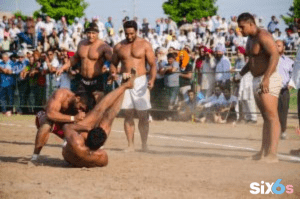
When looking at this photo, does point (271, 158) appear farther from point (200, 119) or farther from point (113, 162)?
point (200, 119)

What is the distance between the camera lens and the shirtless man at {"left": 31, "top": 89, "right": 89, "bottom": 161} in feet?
28.8

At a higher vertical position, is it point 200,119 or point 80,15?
point 80,15

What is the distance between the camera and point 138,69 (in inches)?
408

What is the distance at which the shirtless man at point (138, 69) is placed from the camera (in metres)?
10.3

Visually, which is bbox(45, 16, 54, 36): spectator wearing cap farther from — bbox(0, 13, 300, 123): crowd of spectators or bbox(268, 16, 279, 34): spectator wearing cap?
bbox(268, 16, 279, 34): spectator wearing cap

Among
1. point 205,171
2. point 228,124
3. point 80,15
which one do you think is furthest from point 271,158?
point 80,15

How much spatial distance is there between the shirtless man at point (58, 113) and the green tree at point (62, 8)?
4815 cm

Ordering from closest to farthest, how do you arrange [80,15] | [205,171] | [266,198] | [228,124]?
1. [266,198]
2. [205,171]
3. [228,124]
4. [80,15]

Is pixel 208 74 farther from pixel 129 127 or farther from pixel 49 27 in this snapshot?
pixel 49 27

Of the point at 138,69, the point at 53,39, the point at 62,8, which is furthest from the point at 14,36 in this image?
the point at 62,8

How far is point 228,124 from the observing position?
51.9 ft

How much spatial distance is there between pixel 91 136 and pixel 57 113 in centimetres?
92

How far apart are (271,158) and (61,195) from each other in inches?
133

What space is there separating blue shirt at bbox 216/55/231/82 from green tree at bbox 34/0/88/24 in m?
41.6
